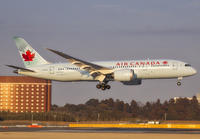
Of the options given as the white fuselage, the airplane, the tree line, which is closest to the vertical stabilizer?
the airplane

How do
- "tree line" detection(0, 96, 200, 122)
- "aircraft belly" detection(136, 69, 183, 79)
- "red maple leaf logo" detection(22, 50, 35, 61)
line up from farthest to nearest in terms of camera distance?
1. "tree line" detection(0, 96, 200, 122)
2. "red maple leaf logo" detection(22, 50, 35, 61)
3. "aircraft belly" detection(136, 69, 183, 79)

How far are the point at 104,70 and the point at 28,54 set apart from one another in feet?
59.2

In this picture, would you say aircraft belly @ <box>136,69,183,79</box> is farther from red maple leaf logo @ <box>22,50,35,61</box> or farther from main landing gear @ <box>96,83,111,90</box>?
red maple leaf logo @ <box>22,50,35,61</box>

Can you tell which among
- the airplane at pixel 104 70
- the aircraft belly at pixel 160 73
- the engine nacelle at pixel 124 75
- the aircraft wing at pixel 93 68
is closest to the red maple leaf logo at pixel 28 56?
the airplane at pixel 104 70

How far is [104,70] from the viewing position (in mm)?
78188

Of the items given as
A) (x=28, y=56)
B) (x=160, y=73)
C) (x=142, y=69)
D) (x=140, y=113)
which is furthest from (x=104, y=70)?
(x=140, y=113)

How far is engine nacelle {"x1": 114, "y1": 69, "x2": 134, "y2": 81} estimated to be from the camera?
75.6m

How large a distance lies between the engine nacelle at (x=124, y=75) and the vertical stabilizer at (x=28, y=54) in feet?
54.7

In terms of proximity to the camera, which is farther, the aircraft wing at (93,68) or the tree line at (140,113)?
the tree line at (140,113)

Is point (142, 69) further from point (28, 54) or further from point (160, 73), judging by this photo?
point (28, 54)

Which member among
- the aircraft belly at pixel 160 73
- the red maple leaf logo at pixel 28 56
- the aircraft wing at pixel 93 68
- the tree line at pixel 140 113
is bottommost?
the tree line at pixel 140 113

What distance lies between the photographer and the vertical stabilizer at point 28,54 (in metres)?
86.5

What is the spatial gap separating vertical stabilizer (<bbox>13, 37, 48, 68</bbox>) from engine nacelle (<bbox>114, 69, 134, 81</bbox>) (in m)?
16.7

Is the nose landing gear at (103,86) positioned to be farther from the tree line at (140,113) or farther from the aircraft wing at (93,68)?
the tree line at (140,113)
